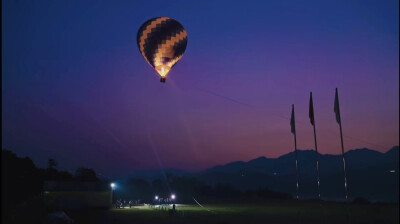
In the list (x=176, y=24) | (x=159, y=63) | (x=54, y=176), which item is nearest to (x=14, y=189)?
(x=159, y=63)

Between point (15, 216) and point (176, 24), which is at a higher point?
point (176, 24)

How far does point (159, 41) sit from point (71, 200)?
2708 cm

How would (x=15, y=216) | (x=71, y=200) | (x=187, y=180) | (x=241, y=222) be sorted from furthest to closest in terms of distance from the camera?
(x=187, y=180) < (x=71, y=200) < (x=241, y=222) < (x=15, y=216)

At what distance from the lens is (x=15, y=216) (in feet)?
63.9

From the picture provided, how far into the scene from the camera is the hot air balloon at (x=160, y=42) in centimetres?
3428

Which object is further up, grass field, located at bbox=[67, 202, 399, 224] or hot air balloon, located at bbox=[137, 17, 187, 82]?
hot air balloon, located at bbox=[137, 17, 187, 82]

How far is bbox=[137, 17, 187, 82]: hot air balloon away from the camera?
34281mm

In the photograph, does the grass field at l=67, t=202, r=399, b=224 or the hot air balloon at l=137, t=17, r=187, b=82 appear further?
the hot air balloon at l=137, t=17, r=187, b=82

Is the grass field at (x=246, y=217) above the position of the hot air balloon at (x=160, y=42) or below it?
below

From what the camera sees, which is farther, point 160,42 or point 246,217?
point 246,217

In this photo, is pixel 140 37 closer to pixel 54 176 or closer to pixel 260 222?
pixel 260 222

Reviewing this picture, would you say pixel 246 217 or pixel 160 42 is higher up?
pixel 160 42

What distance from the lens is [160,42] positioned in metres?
34.3

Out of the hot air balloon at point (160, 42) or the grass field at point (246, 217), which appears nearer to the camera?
the grass field at point (246, 217)
